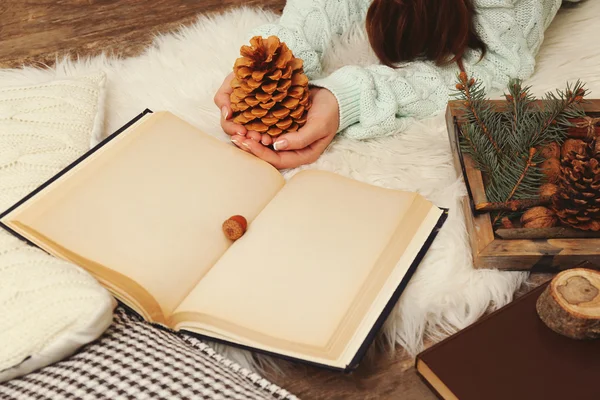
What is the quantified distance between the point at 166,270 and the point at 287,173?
247 millimetres

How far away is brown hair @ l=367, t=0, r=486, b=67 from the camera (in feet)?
2.79

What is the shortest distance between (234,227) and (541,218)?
375 mm

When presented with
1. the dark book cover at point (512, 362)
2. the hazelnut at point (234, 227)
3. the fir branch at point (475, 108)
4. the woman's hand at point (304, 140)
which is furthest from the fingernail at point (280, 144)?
the dark book cover at point (512, 362)

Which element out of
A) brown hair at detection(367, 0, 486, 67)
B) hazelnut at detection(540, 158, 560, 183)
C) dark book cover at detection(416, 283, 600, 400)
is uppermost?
brown hair at detection(367, 0, 486, 67)

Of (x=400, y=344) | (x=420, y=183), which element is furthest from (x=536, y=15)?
(x=400, y=344)

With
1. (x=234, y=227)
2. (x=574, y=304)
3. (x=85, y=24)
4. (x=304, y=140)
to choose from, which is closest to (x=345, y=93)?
(x=304, y=140)

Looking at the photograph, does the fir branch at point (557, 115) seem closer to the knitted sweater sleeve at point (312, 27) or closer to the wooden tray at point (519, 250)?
the wooden tray at point (519, 250)

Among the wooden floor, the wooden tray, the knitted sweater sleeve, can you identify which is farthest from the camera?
the wooden floor

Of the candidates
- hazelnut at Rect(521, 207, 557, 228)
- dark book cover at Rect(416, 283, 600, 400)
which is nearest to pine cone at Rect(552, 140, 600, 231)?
hazelnut at Rect(521, 207, 557, 228)

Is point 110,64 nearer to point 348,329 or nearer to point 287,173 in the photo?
point 287,173

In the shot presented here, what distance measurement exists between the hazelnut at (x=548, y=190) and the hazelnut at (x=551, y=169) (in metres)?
0.02

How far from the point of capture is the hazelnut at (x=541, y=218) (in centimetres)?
69

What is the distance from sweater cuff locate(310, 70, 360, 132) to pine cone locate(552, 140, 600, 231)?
0.31 m

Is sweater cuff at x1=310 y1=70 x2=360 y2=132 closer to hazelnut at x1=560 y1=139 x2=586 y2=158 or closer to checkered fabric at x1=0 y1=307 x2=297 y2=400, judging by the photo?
hazelnut at x1=560 y1=139 x2=586 y2=158
